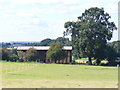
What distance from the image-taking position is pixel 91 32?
8438 cm

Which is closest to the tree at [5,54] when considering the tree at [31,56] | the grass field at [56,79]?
the tree at [31,56]

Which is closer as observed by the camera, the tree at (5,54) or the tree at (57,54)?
the tree at (57,54)

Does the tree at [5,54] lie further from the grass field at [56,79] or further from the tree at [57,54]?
the grass field at [56,79]

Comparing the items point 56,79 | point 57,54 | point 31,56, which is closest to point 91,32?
point 57,54

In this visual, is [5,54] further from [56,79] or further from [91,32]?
[56,79]

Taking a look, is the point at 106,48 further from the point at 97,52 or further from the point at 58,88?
the point at 58,88

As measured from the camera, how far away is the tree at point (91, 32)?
82062mm

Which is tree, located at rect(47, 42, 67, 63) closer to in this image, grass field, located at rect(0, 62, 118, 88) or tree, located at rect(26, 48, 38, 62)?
tree, located at rect(26, 48, 38, 62)

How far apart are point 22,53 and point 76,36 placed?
64.5 feet

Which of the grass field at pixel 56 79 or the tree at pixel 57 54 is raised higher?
the tree at pixel 57 54

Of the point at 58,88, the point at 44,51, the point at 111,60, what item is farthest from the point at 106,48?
the point at 58,88

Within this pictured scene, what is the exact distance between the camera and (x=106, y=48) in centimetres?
8631

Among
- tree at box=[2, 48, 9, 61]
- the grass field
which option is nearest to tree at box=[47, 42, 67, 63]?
tree at box=[2, 48, 9, 61]

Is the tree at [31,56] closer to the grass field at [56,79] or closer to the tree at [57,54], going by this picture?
the tree at [57,54]
